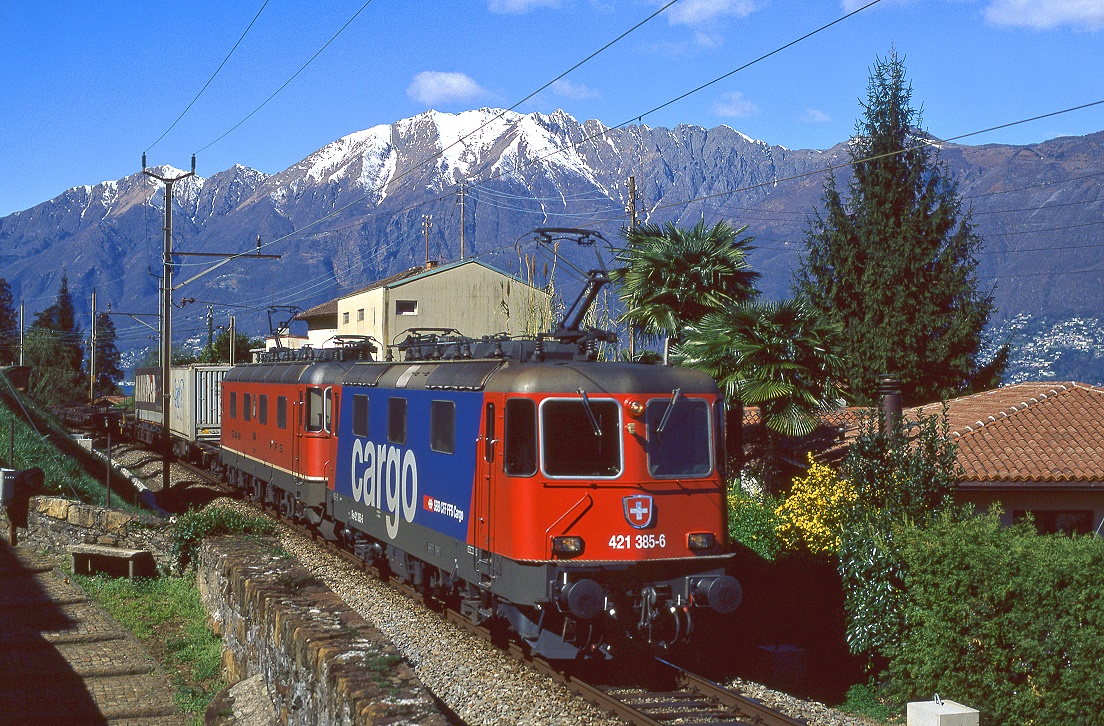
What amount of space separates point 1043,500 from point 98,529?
15.6m

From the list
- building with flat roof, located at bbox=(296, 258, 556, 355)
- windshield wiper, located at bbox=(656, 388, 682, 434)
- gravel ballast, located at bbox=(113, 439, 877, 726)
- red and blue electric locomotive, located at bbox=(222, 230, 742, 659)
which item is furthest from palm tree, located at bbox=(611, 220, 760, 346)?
building with flat roof, located at bbox=(296, 258, 556, 355)

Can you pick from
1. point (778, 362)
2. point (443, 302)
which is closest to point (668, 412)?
point (778, 362)

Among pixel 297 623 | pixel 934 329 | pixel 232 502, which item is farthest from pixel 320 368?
pixel 934 329

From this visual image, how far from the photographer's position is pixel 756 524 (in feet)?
65.2

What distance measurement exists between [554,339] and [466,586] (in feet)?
10.3

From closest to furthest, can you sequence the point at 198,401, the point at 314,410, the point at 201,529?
the point at 201,529 < the point at 314,410 < the point at 198,401

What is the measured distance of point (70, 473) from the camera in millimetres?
19297

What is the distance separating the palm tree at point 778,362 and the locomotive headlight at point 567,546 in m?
8.14

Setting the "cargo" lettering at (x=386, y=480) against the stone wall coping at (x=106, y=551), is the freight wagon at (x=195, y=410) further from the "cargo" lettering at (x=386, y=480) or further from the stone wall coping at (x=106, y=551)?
the "cargo" lettering at (x=386, y=480)

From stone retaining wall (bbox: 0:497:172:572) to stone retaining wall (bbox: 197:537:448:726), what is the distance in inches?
110

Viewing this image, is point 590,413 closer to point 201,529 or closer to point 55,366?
point 201,529

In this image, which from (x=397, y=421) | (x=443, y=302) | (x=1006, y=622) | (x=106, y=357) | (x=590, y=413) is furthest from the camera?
(x=106, y=357)

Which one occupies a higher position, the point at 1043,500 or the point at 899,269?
the point at 899,269

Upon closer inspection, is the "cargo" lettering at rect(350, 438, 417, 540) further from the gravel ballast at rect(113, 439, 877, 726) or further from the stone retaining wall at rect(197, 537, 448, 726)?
the stone retaining wall at rect(197, 537, 448, 726)
